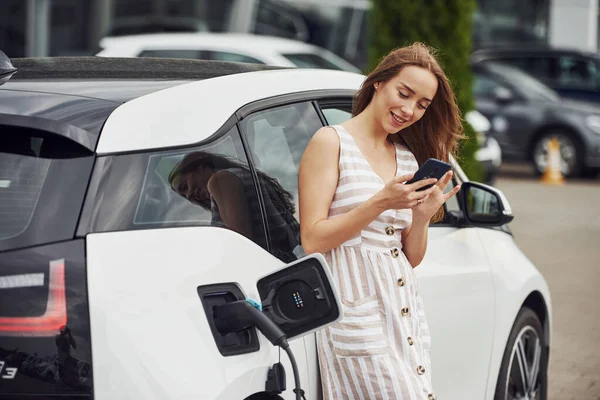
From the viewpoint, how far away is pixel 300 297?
111 inches

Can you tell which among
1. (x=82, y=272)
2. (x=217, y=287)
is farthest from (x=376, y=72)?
(x=82, y=272)

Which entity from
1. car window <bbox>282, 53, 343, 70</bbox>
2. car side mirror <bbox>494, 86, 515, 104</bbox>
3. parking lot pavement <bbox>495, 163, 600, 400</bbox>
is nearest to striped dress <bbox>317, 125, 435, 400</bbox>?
parking lot pavement <bbox>495, 163, 600, 400</bbox>

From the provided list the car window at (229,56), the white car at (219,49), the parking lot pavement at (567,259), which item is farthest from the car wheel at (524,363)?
the car window at (229,56)

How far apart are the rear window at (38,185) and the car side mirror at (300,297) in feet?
1.71

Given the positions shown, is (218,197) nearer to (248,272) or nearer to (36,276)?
(248,272)

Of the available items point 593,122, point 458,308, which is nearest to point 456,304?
point 458,308

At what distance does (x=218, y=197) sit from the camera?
2959 mm

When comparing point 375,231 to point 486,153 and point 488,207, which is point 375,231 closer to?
point 488,207

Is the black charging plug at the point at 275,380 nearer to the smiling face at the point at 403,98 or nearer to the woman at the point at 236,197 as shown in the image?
the woman at the point at 236,197

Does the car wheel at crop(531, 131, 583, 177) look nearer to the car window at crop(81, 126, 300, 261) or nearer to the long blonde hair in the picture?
the long blonde hair

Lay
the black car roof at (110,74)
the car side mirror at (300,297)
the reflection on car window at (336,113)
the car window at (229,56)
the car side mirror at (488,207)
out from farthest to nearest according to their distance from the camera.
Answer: the car window at (229,56)
the car side mirror at (488,207)
the reflection on car window at (336,113)
the black car roof at (110,74)
the car side mirror at (300,297)

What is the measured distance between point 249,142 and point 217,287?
540 mm

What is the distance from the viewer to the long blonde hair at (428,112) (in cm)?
334

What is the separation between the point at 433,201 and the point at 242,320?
760 mm
